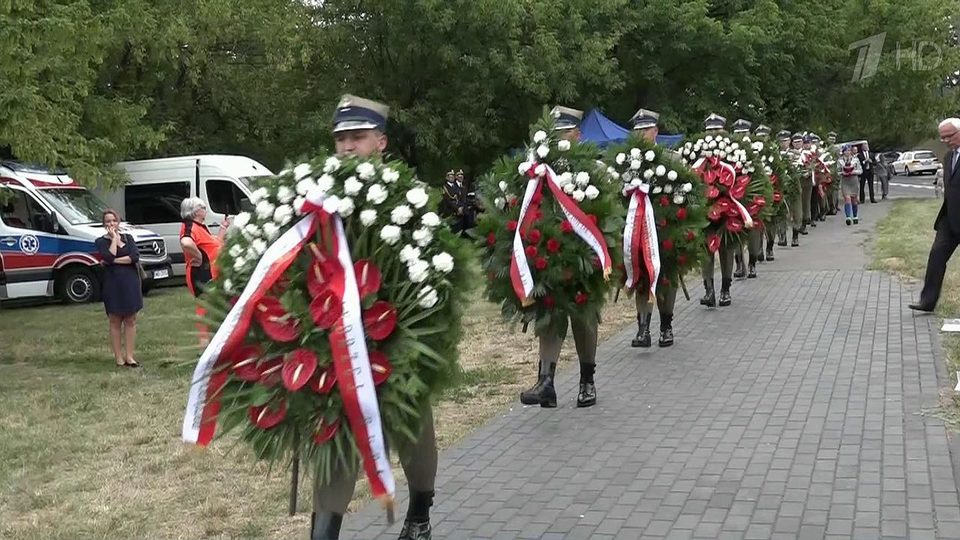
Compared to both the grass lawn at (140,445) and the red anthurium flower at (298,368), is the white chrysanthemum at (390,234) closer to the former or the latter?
the red anthurium flower at (298,368)

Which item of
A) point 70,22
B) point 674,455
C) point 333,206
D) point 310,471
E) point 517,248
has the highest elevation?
point 70,22

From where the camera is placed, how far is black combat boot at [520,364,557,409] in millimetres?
7777

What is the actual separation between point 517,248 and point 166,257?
13.0 metres

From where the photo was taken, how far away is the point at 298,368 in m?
4.02

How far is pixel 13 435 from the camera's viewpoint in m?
7.88

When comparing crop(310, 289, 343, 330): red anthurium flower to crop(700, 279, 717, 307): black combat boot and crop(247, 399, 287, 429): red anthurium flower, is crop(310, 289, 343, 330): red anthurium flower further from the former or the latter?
crop(700, 279, 717, 307): black combat boot

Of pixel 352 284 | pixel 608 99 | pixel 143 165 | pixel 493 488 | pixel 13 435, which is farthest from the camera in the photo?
pixel 608 99

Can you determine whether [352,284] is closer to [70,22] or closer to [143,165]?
[70,22]

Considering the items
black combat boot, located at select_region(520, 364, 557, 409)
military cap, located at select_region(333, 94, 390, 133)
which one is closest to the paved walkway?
black combat boot, located at select_region(520, 364, 557, 409)

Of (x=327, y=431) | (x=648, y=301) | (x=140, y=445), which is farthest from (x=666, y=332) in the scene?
(x=327, y=431)

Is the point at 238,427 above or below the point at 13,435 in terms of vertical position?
above

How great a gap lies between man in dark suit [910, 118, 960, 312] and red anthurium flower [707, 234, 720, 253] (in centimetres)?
220

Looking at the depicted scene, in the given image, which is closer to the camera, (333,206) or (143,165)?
(333,206)

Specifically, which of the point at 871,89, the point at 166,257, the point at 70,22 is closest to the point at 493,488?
A: the point at 70,22
